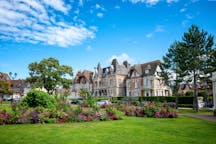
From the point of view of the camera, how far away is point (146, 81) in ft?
173

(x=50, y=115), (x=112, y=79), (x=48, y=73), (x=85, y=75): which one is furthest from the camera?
(x=85, y=75)

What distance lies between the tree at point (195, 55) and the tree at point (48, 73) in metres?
32.4

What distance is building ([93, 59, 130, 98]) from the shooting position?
60.2 meters

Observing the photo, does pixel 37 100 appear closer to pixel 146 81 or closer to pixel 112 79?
pixel 146 81

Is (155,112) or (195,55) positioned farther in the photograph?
(195,55)

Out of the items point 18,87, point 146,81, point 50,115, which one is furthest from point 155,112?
point 18,87

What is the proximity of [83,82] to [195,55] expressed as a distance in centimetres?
5132

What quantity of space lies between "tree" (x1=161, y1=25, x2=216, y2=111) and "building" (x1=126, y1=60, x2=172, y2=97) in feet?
70.3

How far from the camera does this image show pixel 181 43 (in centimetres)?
2800

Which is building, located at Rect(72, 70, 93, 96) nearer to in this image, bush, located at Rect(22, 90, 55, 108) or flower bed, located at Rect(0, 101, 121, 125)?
bush, located at Rect(22, 90, 55, 108)

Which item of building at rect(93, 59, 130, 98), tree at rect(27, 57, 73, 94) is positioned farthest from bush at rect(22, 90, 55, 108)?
building at rect(93, 59, 130, 98)

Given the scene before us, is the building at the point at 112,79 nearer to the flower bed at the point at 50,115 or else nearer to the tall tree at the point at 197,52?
the tall tree at the point at 197,52

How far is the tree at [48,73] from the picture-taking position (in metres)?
49.2

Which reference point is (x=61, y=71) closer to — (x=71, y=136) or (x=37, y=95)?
(x=37, y=95)
